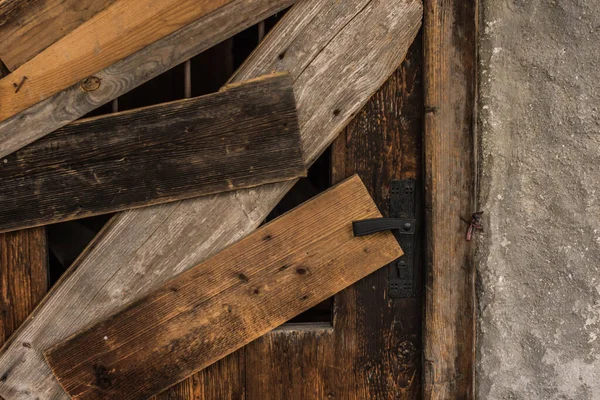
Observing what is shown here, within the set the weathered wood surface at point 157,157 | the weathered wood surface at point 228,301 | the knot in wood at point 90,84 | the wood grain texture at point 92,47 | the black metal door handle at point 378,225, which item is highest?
the wood grain texture at point 92,47

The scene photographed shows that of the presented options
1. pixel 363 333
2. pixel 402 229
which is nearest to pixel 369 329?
pixel 363 333

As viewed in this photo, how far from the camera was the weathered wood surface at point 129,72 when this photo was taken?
1.40 metres

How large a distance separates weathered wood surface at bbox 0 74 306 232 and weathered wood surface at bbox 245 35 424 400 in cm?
21

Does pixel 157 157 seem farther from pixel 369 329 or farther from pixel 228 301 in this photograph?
pixel 369 329

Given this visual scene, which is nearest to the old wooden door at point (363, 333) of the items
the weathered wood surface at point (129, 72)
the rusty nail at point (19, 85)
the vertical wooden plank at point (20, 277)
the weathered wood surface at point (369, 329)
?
the weathered wood surface at point (369, 329)

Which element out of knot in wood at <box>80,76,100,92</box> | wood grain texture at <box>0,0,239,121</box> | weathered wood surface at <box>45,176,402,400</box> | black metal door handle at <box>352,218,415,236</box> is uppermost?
wood grain texture at <box>0,0,239,121</box>

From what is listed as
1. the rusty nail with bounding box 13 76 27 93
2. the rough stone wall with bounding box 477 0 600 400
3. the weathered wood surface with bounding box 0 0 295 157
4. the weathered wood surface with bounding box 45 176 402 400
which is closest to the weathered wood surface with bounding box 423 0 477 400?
the rough stone wall with bounding box 477 0 600 400

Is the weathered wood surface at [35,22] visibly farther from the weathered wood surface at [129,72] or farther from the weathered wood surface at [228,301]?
the weathered wood surface at [228,301]

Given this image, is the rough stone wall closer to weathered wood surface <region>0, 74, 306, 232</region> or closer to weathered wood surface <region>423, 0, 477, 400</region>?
weathered wood surface <region>423, 0, 477, 400</region>

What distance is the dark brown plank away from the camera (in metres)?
1.48

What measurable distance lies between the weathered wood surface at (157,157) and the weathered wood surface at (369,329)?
0.70 feet

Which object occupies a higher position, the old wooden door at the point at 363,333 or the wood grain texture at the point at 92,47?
the wood grain texture at the point at 92,47

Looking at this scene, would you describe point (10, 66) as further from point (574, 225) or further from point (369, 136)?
point (574, 225)

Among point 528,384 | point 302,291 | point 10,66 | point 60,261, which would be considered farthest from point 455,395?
point 10,66
